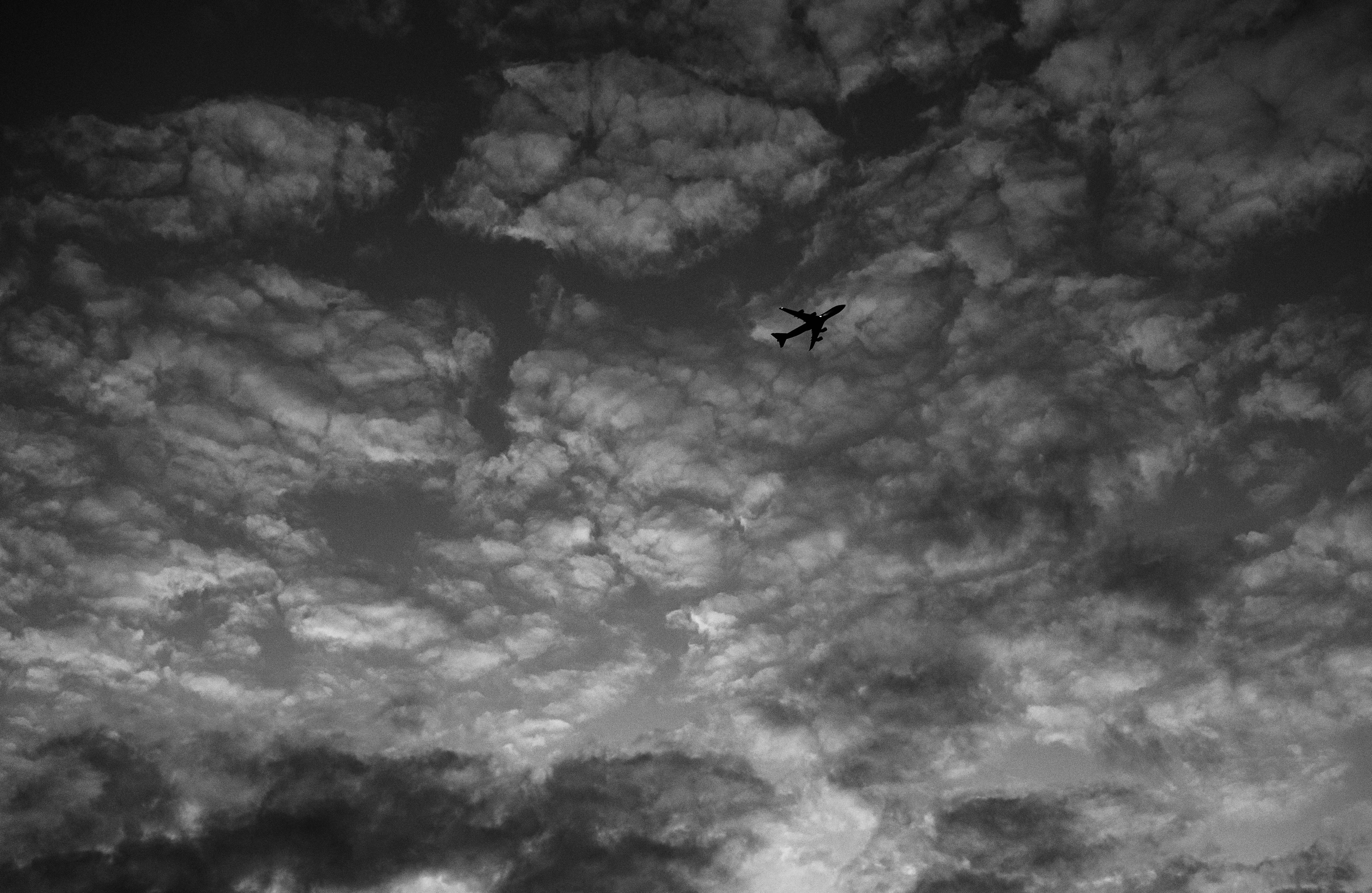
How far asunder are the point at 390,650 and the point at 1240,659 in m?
54.0

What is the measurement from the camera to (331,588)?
39.4 meters

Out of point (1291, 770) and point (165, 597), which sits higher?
point (165, 597)

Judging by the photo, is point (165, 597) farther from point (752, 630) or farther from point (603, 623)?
point (752, 630)

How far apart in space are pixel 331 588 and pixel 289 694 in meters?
9.98

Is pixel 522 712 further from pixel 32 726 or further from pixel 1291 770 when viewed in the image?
pixel 1291 770

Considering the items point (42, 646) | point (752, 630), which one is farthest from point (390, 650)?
point (752, 630)

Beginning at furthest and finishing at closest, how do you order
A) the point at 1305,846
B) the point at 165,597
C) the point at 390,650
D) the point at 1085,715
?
1. the point at 1305,846
2. the point at 1085,715
3. the point at 390,650
4. the point at 165,597

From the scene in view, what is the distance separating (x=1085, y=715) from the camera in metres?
50.3

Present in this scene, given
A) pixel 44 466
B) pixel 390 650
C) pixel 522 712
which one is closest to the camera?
pixel 44 466

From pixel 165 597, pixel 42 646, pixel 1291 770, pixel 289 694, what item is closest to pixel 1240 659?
A: pixel 1291 770

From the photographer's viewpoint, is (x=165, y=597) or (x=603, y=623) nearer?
(x=165, y=597)

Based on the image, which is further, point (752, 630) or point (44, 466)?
point (752, 630)

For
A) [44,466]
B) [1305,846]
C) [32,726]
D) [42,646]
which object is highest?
[44,466]

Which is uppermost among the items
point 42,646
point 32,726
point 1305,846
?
point 42,646
